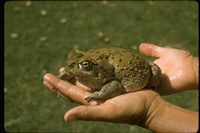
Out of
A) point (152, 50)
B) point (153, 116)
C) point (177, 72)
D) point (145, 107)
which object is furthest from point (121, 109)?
point (152, 50)

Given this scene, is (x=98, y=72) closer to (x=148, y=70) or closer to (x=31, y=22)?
(x=148, y=70)

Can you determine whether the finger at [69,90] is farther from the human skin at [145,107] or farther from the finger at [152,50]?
the finger at [152,50]

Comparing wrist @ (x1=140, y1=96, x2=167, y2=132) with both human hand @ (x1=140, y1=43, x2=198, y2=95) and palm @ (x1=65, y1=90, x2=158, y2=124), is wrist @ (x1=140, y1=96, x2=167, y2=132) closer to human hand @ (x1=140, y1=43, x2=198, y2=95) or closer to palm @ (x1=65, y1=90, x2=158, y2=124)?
palm @ (x1=65, y1=90, x2=158, y2=124)

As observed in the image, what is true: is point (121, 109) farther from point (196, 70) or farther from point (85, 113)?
point (196, 70)

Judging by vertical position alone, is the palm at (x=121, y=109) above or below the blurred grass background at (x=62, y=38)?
above

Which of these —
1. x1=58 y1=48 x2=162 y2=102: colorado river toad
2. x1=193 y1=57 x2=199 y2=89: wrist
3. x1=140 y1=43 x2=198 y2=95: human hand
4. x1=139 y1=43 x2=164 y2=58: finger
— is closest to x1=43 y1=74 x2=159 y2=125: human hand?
x1=58 y1=48 x2=162 y2=102: colorado river toad

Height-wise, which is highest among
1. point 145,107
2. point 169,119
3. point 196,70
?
point 196,70

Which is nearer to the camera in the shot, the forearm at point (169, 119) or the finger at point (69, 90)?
the forearm at point (169, 119)

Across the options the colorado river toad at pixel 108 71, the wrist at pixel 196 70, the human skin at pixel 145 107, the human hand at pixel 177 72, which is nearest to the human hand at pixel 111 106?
the human skin at pixel 145 107
